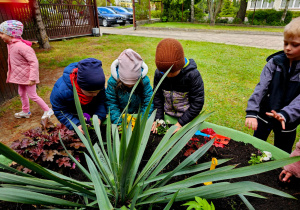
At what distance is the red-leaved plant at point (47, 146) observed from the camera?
3.93 ft

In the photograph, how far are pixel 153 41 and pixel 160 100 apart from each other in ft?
24.7

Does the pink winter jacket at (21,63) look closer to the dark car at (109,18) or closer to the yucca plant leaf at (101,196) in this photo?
the yucca plant leaf at (101,196)

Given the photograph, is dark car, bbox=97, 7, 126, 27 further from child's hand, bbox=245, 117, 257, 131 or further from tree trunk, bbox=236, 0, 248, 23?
child's hand, bbox=245, 117, 257, 131

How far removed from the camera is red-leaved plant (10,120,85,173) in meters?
1.20

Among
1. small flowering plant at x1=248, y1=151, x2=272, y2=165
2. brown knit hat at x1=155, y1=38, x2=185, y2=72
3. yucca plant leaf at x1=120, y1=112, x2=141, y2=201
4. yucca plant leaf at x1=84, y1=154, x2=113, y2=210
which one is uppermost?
brown knit hat at x1=155, y1=38, x2=185, y2=72

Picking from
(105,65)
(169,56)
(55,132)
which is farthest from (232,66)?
(55,132)

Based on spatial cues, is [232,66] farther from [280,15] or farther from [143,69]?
[280,15]

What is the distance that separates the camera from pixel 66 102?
1.66m

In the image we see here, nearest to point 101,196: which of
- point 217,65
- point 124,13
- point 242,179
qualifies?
point 242,179

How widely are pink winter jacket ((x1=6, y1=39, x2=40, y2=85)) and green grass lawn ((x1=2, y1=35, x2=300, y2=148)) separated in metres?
2.08

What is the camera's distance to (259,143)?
4.63 feet

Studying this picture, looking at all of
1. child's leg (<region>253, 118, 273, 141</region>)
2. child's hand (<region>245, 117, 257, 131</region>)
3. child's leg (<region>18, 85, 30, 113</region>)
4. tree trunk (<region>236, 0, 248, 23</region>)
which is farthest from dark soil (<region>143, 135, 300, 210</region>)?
tree trunk (<region>236, 0, 248, 23</region>)

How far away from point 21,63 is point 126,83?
207 centimetres

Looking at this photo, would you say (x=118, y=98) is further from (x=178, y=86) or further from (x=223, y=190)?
(x=223, y=190)
